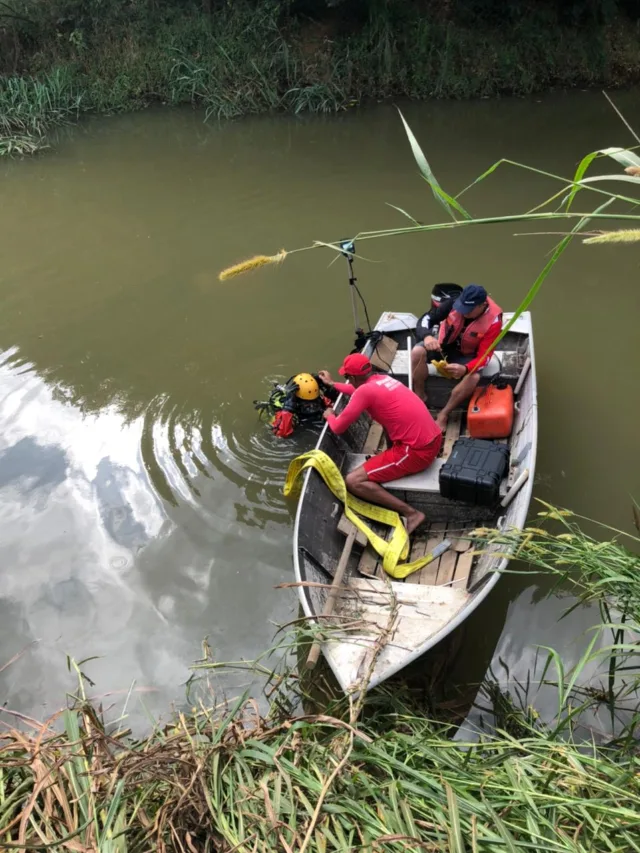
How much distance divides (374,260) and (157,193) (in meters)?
4.60

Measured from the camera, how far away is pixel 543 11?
14.0 m

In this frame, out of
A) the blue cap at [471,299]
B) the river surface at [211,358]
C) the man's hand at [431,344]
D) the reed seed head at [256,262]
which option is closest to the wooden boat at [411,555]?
the man's hand at [431,344]

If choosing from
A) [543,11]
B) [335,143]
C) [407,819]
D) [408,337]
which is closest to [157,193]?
[335,143]

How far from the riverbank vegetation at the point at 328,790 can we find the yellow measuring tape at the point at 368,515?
5.00ft

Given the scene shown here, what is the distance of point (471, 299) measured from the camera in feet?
17.8

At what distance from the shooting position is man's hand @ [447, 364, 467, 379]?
5.77 meters

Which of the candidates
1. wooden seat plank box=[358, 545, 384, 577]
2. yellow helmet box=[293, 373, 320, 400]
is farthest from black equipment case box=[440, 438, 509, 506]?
yellow helmet box=[293, 373, 320, 400]

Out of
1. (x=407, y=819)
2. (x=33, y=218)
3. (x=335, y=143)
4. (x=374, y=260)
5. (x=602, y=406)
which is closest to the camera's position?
(x=407, y=819)

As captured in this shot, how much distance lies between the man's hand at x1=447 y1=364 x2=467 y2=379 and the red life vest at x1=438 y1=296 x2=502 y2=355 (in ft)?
0.57

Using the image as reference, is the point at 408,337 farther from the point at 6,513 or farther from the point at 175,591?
the point at 6,513

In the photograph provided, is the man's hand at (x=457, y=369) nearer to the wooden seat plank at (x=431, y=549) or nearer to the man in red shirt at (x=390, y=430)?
the man in red shirt at (x=390, y=430)

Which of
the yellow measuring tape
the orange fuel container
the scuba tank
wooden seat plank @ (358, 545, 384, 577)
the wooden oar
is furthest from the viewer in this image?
the scuba tank

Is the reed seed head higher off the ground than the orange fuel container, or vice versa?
the reed seed head

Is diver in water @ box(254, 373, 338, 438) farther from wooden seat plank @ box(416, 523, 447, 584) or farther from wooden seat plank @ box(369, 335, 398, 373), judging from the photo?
wooden seat plank @ box(416, 523, 447, 584)
